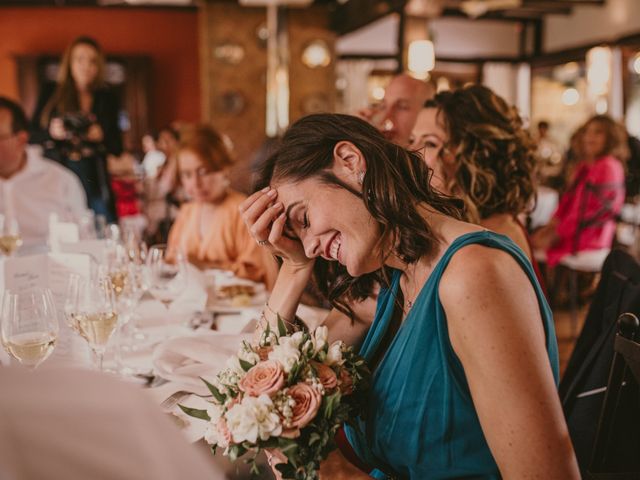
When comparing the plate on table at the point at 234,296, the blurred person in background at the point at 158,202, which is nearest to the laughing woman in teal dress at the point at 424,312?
the plate on table at the point at 234,296

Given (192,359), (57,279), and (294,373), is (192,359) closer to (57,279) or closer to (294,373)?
(57,279)

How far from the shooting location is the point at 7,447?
1.36 feet

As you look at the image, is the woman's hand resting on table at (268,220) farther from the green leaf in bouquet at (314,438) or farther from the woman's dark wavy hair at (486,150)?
the woman's dark wavy hair at (486,150)

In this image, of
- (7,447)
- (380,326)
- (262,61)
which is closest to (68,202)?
(380,326)

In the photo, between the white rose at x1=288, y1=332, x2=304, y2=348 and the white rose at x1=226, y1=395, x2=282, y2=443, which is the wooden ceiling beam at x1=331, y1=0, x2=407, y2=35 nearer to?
the white rose at x1=288, y1=332, x2=304, y2=348

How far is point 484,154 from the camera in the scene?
2.27 metres

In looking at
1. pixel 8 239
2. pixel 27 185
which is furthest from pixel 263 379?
pixel 27 185

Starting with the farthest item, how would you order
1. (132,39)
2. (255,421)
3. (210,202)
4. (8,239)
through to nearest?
(132,39), (210,202), (8,239), (255,421)

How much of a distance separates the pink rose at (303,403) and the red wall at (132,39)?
1133cm

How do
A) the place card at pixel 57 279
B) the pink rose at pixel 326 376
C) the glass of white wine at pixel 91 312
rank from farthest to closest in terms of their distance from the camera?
the place card at pixel 57 279 < the glass of white wine at pixel 91 312 < the pink rose at pixel 326 376

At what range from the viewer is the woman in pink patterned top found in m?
5.03

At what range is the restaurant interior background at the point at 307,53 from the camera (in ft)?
30.6

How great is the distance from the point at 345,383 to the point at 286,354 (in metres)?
0.14

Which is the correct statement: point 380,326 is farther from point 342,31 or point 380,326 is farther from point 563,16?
point 563,16
